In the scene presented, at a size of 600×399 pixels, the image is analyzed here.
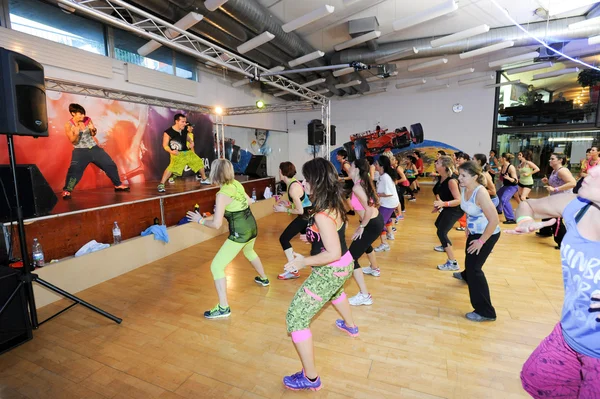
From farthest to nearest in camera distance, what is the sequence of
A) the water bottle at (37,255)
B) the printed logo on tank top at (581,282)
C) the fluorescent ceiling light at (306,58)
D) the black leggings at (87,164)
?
the fluorescent ceiling light at (306,58)
the black leggings at (87,164)
the water bottle at (37,255)
the printed logo on tank top at (581,282)

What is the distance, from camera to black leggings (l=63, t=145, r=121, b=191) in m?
5.34

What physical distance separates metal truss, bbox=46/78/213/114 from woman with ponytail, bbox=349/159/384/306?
513 centimetres

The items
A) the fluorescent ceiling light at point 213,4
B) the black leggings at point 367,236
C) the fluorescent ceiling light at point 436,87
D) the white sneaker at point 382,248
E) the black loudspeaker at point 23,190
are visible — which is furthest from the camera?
the fluorescent ceiling light at point 436,87

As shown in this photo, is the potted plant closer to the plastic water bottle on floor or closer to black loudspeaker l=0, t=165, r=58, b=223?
black loudspeaker l=0, t=165, r=58, b=223

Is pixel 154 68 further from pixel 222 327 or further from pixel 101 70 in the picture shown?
pixel 222 327

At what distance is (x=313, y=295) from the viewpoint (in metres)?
1.76

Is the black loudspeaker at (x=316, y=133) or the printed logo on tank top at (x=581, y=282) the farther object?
the black loudspeaker at (x=316, y=133)

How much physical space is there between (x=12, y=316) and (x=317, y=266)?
2.40 meters

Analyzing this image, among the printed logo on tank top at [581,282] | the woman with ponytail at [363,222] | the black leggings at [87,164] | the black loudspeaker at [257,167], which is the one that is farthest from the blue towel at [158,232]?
the black loudspeaker at [257,167]

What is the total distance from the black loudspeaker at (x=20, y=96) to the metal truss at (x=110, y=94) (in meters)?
3.25

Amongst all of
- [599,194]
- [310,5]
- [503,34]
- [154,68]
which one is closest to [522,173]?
[503,34]

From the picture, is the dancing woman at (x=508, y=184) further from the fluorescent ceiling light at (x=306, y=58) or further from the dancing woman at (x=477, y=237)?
the fluorescent ceiling light at (x=306, y=58)

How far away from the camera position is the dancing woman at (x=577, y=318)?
96 cm

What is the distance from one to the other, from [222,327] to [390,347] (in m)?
1.40
